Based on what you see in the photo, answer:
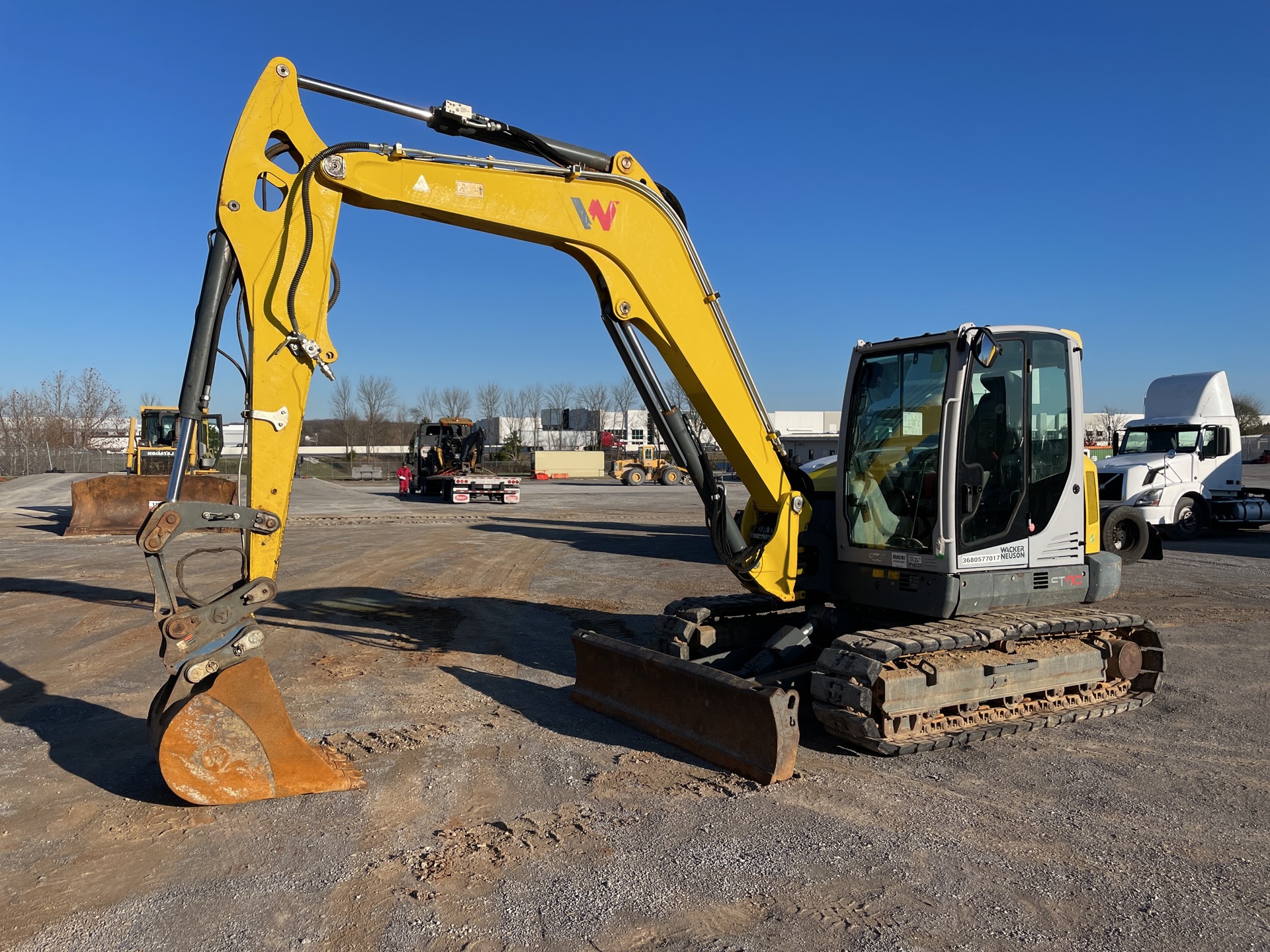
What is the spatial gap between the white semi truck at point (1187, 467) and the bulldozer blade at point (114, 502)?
62.2 feet

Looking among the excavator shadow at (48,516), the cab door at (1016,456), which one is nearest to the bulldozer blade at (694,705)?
the cab door at (1016,456)

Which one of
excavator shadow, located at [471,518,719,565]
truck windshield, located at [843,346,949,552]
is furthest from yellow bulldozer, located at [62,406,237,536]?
truck windshield, located at [843,346,949,552]

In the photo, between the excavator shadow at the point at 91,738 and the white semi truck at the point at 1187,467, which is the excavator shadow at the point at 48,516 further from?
the white semi truck at the point at 1187,467

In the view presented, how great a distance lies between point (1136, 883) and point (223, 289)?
5617 mm

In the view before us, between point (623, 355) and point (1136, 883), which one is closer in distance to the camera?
point (1136, 883)

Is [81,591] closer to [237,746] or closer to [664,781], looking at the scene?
[237,746]

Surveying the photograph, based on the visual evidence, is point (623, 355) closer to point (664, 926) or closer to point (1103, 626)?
point (664, 926)

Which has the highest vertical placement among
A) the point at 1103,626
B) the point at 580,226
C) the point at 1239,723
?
the point at 580,226

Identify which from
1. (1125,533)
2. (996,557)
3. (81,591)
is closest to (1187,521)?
(1125,533)

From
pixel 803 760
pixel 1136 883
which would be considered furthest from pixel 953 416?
pixel 1136 883

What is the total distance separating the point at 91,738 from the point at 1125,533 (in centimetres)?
1612

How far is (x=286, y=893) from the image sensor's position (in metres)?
Answer: 3.87

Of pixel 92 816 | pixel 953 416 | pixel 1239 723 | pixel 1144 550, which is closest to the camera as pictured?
pixel 92 816

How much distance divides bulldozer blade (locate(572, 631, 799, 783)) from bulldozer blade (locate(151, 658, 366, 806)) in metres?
2.10
